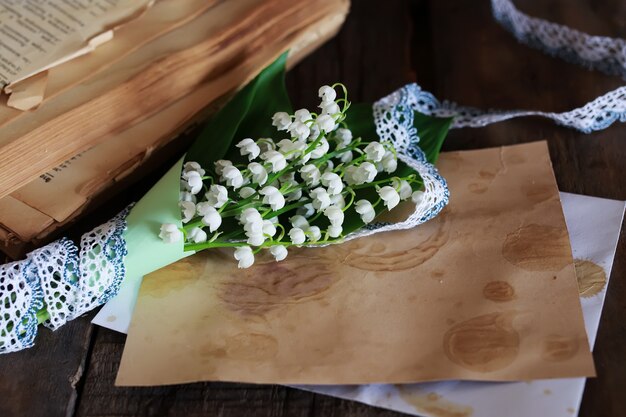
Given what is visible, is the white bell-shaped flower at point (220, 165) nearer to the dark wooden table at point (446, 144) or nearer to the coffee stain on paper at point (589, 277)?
the dark wooden table at point (446, 144)

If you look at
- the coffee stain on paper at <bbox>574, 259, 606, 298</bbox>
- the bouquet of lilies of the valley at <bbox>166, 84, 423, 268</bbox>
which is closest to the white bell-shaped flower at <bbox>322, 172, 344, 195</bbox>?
the bouquet of lilies of the valley at <bbox>166, 84, 423, 268</bbox>

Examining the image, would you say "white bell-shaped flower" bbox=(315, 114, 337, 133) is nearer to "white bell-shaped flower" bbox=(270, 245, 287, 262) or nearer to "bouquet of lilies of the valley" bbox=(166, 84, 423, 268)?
"bouquet of lilies of the valley" bbox=(166, 84, 423, 268)

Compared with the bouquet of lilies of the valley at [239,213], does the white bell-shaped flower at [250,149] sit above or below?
above

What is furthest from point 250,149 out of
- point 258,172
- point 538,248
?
point 538,248

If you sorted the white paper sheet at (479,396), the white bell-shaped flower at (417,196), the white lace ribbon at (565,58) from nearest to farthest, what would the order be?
the white paper sheet at (479,396)
the white bell-shaped flower at (417,196)
the white lace ribbon at (565,58)

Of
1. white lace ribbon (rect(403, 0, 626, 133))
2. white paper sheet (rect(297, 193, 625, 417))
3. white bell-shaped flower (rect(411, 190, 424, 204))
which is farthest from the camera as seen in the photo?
white lace ribbon (rect(403, 0, 626, 133))

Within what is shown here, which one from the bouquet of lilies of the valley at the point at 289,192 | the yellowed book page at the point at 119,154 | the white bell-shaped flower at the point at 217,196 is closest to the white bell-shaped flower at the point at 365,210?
the bouquet of lilies of the valley at the point at 289,192
